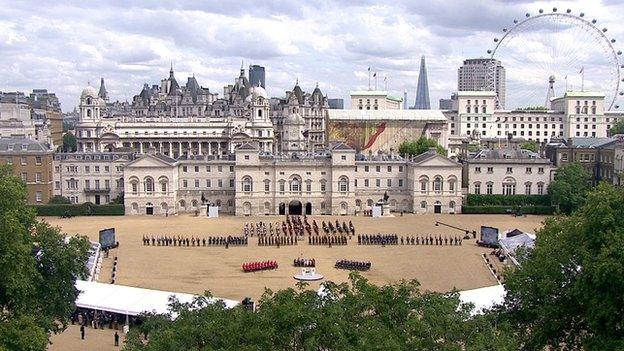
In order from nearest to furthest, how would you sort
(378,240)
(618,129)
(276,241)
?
1. (276,241)
2. (378,240)
3. (618,129)

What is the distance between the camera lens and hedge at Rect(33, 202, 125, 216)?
79.3 m

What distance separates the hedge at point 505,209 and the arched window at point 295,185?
1974 cm

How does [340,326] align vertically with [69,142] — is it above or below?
below

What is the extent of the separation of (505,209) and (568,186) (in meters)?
7.50

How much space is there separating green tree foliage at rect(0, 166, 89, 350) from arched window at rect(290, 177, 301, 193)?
4759cm

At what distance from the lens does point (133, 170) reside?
8038cm

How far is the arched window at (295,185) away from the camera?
8088 centimetres

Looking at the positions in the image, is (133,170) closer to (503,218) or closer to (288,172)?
(288,172)

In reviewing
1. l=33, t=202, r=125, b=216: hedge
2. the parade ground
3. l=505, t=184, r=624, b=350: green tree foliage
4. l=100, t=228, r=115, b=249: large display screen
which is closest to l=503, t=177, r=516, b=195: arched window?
the parade ground

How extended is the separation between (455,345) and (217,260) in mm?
36023

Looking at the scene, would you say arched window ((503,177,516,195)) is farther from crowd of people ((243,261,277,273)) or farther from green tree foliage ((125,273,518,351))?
green tree foliage ((125,273,518,351))

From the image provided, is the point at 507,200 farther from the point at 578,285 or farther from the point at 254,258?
the point at 578,285

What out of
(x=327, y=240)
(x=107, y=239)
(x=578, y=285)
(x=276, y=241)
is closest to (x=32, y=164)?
(x=107, y=239)

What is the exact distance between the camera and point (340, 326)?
21266mm
